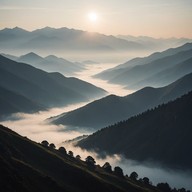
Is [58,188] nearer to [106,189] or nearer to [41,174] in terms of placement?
[41,174]

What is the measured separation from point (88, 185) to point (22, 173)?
125 ft

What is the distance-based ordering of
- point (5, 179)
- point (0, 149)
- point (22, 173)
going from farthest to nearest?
point (0, 149) < point (22, 173) < point (5, 179)

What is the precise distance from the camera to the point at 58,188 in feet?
587

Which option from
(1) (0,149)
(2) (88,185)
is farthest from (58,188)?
(1) (0,149)

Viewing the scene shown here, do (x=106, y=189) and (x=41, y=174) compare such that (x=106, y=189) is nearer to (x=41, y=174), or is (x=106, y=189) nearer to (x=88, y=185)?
(x=88, y=185)

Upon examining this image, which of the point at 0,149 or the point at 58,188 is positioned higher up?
the point at 0,149

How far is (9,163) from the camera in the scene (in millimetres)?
181875

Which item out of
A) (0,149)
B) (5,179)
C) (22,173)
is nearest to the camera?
(5,179)

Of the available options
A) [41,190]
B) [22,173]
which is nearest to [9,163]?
[22,173]

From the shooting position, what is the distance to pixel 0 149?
7712 inches

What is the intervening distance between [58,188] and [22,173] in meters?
17.3

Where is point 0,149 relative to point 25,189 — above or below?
above

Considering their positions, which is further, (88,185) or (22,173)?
(88,185)

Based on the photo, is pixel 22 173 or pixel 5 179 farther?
pixel 22 173
